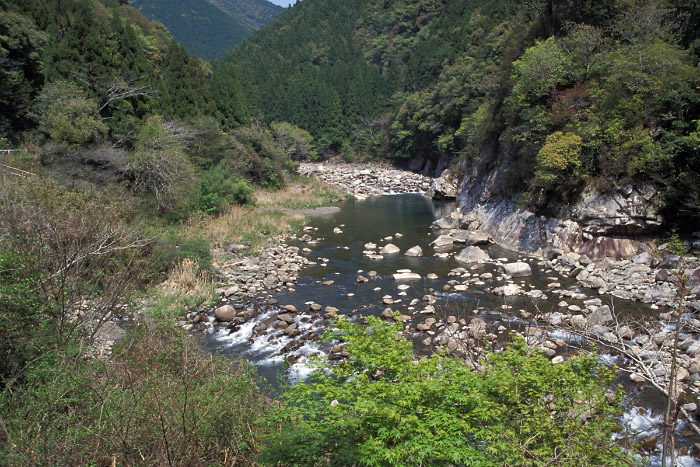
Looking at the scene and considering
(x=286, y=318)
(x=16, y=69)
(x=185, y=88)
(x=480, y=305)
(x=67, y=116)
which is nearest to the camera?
(x=286, y=318)

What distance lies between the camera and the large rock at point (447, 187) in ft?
111

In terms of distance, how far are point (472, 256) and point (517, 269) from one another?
2.36 metres

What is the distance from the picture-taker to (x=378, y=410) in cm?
410

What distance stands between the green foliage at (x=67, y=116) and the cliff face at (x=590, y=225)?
18.5m

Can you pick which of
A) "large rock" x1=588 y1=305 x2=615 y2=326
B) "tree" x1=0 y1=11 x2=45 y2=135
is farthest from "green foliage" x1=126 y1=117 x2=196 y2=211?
"large rock" x1=588 y1=305 x2=615 y2=326

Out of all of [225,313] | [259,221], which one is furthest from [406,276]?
[259,221]

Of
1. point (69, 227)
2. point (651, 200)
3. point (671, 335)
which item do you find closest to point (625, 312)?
point (671, 335)

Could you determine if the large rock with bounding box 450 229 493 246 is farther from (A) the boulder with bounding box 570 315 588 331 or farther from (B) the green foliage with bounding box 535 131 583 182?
(A) the boulder with bounding box 570 315 588 331

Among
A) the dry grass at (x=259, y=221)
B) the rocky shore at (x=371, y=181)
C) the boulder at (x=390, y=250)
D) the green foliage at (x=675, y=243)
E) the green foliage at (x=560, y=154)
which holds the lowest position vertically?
the rocky shore at (x=371, y=181)

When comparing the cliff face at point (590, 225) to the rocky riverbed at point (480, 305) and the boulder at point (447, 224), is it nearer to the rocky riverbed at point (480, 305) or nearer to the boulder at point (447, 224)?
the rocky riverbed at point (480, 305)

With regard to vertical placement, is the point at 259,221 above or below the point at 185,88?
below

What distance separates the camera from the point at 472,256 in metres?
17.8

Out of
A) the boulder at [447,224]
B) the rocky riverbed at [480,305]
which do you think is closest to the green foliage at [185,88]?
the rocky riverbed at [480,305]

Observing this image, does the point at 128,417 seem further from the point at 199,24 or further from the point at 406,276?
the point at 199,24
